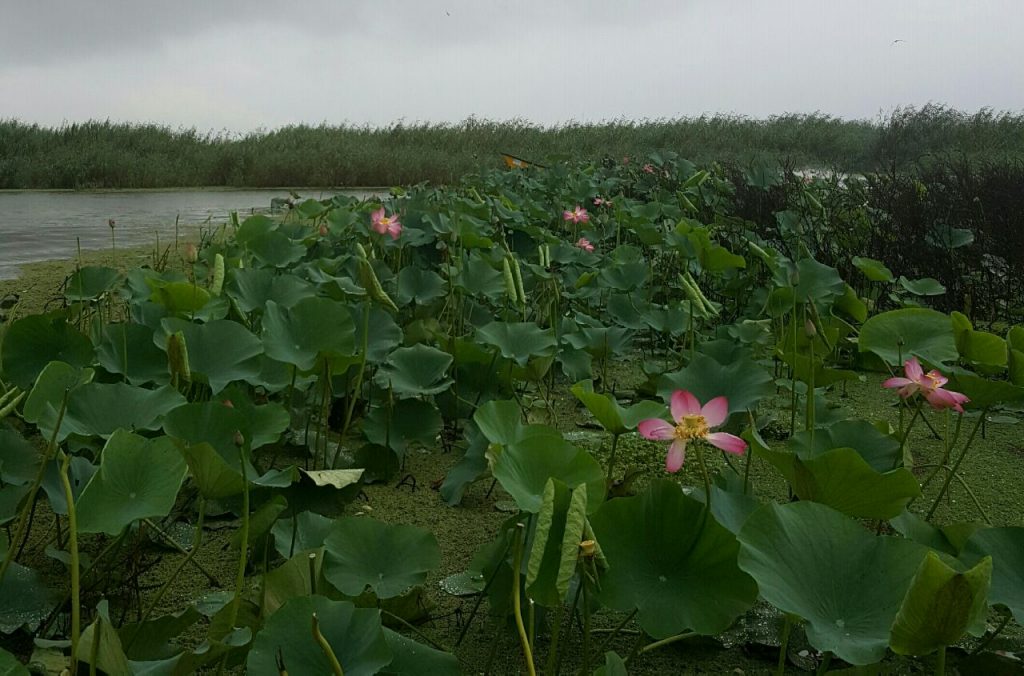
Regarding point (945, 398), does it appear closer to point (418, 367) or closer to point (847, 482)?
point (847, 482)

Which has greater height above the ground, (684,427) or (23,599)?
(684,427)

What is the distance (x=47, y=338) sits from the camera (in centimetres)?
137

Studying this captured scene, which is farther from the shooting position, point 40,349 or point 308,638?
point 40,349

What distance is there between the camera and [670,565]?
0.84 meters

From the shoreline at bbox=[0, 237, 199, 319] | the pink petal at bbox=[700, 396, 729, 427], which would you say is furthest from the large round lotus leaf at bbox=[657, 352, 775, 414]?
the shoreline at bbox=[0, 237, 199, 319]

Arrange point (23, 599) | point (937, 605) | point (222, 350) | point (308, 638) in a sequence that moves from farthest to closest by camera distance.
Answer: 1. point (222, 350)
2. point (23, 599)
3. point (308, 638)
4. point (937, 605)

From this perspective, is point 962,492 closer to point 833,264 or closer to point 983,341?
point 983,341

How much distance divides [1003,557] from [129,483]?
84 centimetres

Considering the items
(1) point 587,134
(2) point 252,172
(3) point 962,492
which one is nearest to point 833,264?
(3) point 962,492

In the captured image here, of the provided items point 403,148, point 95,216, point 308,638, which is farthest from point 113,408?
point 403,148

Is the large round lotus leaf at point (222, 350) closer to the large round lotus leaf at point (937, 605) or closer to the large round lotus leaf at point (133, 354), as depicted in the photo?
the large round lotus leaf at point (133, 354)

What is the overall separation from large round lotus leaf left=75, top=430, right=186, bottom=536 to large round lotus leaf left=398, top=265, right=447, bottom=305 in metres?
1.24

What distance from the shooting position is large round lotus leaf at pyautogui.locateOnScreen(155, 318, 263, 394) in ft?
4.13

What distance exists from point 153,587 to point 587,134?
12.6 m
